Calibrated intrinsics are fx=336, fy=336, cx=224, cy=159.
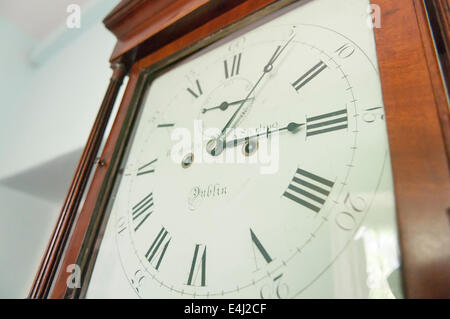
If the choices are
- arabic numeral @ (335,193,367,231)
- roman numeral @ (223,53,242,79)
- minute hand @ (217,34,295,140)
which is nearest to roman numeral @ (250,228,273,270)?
arabic numeral @ (335,193,367,231)

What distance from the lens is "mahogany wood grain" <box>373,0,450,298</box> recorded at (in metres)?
0.33

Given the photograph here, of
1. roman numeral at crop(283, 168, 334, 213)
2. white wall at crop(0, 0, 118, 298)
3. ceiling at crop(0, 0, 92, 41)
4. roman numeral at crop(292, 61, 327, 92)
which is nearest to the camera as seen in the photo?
roman numeral at crop(283, 168, 334, 213)

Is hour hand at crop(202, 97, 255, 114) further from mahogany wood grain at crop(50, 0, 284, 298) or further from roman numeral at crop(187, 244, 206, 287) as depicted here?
roman numeral at crop(187, 244, 206, 287)

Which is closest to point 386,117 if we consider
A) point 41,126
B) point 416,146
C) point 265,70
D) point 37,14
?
point 416,146

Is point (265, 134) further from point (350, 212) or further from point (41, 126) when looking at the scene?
point (41, 126)

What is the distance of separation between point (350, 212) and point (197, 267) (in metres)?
0.24

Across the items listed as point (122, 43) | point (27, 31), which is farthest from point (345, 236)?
point (27, 31)

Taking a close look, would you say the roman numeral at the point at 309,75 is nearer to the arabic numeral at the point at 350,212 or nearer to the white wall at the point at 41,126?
the arabic numeral at the point at 350,212

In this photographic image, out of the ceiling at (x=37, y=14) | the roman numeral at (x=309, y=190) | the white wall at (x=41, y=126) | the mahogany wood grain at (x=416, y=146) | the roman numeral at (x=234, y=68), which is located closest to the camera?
the mahogany wood grain at (x=416, y=146)

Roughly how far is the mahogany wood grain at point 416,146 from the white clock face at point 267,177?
3 cm

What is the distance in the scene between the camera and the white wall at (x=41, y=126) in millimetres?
1558

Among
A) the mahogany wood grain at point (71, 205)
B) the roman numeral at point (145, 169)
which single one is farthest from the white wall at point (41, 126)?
the roman numeral at point (145, 169)

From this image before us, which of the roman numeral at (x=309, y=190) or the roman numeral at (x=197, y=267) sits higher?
the roman numeral at (x=309, y=190)

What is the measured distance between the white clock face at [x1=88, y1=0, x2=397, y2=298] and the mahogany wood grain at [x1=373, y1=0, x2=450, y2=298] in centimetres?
3
